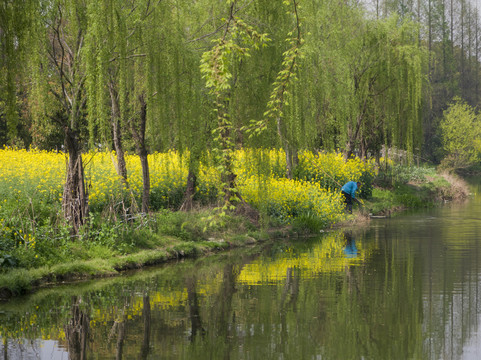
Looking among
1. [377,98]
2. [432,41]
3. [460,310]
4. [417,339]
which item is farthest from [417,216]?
[432,41]

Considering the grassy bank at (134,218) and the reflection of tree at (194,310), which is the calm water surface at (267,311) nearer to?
the reflection of tree at (194,310)

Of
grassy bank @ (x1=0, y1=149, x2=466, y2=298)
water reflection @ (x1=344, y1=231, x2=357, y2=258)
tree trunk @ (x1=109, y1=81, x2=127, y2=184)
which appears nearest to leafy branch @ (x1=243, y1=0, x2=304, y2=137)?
grassy bank @ (x1=0, y1=149, x2=466, y2=298)

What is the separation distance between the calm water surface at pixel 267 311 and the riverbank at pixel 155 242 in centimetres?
52

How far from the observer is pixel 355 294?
463 inches

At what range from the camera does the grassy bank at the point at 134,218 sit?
1381 cm

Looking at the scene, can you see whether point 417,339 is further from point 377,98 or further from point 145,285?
point 377,98

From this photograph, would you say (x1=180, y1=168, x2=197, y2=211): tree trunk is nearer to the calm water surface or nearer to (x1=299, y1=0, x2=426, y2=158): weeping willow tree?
the calm water surface

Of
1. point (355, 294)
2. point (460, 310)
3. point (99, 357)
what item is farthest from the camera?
point (355, 294)

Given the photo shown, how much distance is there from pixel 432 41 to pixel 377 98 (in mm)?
53091

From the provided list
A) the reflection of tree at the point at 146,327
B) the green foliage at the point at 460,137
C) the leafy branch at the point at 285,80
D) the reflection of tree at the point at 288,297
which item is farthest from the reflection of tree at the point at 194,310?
the green foliage at the point at 460,137

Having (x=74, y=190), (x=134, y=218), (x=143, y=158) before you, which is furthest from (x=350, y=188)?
(x=74, y=190)

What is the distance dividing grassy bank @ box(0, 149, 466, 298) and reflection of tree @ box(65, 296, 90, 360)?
2179mm

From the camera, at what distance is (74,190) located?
15.7 m

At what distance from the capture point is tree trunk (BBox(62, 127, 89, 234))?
610 inches
